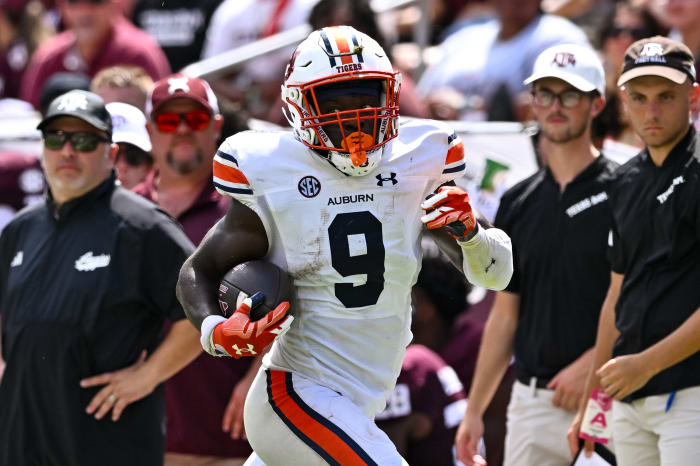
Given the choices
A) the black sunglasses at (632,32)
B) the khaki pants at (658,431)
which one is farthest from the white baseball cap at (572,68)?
the black sunglasses at (632,32)

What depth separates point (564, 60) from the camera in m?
5.81

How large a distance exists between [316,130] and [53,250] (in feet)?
5.04

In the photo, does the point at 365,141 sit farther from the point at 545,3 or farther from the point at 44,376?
the point at 545,3

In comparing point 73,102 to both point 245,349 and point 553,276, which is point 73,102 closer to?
point 245,349

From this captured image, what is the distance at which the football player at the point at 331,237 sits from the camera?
4266mm

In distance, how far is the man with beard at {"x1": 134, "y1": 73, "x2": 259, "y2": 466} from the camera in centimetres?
612

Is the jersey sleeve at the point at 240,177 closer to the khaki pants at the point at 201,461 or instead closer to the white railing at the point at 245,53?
the khaki pants at the point at 201,461

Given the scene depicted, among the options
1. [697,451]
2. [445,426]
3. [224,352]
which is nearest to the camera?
[224,352]

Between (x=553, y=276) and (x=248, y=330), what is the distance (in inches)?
82.0

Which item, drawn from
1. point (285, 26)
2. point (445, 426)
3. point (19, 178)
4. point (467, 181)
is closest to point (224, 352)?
point (445, 426)

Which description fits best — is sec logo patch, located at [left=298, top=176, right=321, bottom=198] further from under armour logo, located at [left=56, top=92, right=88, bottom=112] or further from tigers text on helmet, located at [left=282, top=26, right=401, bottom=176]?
under armour logo, located at [left=56, top=92, right=88, bottom=112]

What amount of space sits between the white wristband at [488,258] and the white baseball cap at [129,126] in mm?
2483

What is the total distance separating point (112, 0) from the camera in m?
9.20

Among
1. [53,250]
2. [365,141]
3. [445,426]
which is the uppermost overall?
[365,141]
